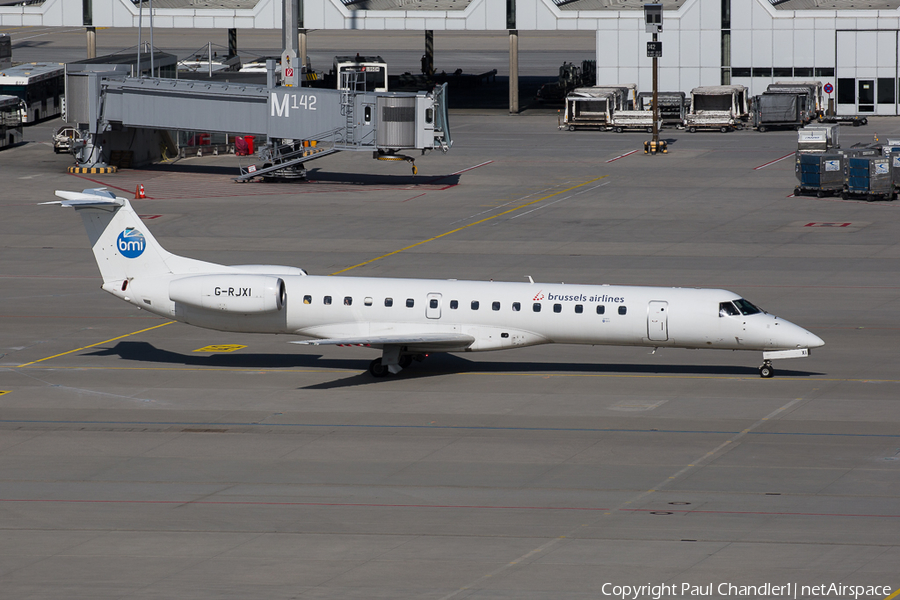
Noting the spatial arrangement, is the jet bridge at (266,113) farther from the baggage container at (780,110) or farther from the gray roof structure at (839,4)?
the gray roof structure at (839,4)

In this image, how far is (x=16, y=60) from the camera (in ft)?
454

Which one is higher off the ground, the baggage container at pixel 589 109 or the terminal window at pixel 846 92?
the terminal window at pixel 846 92

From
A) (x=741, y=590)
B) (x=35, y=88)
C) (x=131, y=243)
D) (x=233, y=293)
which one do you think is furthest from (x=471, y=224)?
(x=35, y=88)

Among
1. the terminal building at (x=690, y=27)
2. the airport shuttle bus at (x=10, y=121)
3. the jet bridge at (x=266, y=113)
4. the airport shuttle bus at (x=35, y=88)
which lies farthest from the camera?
the terminal building at (x=690, y=27)

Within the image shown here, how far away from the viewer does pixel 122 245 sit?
37281 millimetres

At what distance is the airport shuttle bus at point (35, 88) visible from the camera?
310ft

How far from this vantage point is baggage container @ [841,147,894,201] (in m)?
66.3

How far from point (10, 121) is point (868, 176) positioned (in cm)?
5829

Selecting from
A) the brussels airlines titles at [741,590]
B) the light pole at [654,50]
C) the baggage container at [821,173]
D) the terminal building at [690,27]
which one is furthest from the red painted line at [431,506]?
the terminal building at [690,27]

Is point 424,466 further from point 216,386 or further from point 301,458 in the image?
point 216,386

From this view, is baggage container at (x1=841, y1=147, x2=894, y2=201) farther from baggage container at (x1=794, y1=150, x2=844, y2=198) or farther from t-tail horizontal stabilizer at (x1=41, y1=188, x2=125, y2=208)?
t-tail horizontal stabilizer at (x1=41, y1=188, x2=125, y2=208)

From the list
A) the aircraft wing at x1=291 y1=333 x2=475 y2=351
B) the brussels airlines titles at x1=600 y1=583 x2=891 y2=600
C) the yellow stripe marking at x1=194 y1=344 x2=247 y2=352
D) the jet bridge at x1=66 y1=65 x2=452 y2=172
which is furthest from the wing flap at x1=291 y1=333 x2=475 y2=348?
the jet bridge at x1=66 y1=65 x2=452 y2=172

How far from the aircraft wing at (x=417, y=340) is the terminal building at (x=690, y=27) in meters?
65.7

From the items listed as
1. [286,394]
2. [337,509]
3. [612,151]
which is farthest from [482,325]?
[612,151]
